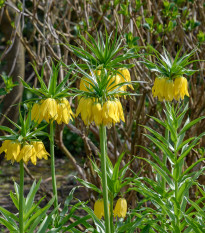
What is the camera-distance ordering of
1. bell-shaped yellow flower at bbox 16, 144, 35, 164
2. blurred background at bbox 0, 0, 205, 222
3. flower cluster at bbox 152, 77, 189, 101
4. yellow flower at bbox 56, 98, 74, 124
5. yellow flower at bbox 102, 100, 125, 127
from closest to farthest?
yellow flower at bbox 102, 100, 125, 127
bell-shaped yellow flower at bbox 16, 144, 35, 164
yellow flower at bbox 56, 98, 74, 124
flower cluster at bbox 152, 77, 189, 101
blurred background at bbox 0, 0, 205, 222

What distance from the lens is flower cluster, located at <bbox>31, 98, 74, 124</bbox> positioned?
1.95 m

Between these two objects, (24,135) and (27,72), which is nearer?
(24,135)

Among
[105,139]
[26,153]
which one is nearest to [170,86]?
[105,139]

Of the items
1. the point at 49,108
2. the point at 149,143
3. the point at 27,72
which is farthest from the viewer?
the point at 27,72

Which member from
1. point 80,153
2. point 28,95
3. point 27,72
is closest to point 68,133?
point 80,153

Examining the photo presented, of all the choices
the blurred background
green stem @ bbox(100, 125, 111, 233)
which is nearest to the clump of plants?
green stem @ bbox(100, 125, 111, 233)

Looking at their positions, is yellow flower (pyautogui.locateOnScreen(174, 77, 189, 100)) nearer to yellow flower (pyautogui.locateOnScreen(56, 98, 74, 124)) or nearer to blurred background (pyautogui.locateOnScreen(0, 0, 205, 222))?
yellow flower (pyautogui.locateOnScreen(56, 98, 74, 124))

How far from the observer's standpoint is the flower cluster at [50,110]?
1.95 m

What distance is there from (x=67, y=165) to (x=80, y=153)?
264 mm

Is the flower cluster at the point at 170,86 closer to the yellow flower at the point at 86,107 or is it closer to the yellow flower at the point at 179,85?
the yellow flower at the point at 179,85

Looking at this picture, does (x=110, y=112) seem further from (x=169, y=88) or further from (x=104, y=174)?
(x=169, y=88)

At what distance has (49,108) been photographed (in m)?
1.94

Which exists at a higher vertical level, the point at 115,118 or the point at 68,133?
the point at 115,118

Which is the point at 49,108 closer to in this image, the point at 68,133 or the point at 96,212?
the point at 96,212
